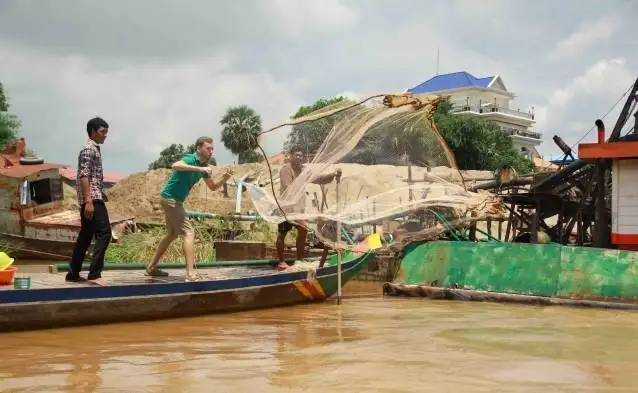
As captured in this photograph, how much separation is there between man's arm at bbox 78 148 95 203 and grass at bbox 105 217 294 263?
7.23 metres

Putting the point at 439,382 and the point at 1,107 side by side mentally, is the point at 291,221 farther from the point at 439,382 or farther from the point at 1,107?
the point at 1,107

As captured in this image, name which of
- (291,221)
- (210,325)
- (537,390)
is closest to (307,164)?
(291,221)

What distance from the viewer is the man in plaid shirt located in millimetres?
6486

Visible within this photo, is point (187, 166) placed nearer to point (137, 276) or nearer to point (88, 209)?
point (88, 209)

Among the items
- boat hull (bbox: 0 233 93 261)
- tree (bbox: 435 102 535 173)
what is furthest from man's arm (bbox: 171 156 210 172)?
tree (bbox: 435 102 535 173)

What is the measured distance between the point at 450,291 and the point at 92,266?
4948mm

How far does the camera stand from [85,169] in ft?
21.4

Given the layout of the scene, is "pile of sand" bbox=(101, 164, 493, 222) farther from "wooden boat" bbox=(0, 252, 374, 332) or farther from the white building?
the white building

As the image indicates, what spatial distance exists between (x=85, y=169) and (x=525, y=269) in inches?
230

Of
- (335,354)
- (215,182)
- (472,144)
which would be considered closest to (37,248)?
(215,182)

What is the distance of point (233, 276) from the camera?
329 inches

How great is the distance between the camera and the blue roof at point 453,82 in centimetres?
5703

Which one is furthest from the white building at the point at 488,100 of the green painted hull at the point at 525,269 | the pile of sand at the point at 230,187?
the green painted hull at the point at 525,269

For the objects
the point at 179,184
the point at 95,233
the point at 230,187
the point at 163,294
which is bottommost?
the point at 163,294
